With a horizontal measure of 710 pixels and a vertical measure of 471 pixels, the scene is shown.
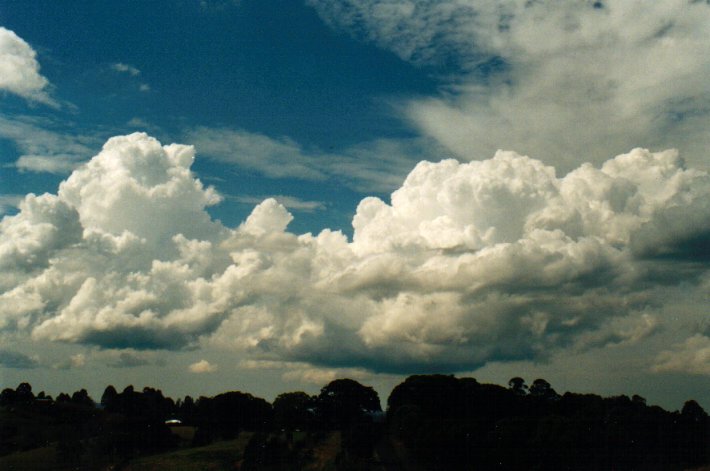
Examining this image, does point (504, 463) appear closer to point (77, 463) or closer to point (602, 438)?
point (602, 438)

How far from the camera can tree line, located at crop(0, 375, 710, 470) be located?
11694cm

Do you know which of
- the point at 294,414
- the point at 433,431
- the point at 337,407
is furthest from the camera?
the point at 337,407

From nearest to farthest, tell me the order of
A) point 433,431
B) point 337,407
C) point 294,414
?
point 433,431 → point 294,414 → point 337,407

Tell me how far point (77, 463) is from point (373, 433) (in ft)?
168

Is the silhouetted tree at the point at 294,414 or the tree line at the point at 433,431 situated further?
the silhouetted tree at the point at 294,414

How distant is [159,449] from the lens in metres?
137

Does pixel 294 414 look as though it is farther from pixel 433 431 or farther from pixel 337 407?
pixel 433 431

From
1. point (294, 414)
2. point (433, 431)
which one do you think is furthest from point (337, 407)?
point (433, 431)

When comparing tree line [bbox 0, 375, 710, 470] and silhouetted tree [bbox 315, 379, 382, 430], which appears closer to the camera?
tree line [bbox 0, 375, 710, 470]

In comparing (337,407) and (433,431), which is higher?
(337,407)

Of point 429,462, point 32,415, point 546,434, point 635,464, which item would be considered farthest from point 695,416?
point 32,415

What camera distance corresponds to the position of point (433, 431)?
129625 mm

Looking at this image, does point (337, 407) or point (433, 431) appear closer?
point (433, 431)

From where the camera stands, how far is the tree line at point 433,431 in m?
117
